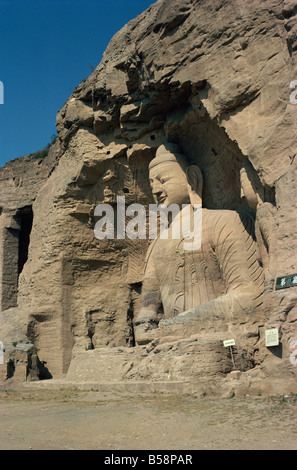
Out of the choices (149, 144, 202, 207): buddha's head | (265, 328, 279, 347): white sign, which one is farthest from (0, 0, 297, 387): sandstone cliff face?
(149, 144, 202, 207): buddha's head

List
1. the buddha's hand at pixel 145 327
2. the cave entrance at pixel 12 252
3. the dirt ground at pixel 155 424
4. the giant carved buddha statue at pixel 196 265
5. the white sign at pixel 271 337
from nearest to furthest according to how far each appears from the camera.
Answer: the dirt ground at pixel 155 424, the white sign at pixel 271 337, the giant carved buddha statue at pixel 196 265, the buddha's hand at pixel 145 327, the cave entrance at pixel 12 252

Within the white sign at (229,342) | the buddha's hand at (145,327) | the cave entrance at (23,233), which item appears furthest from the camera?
the cave entrance at (23,233)

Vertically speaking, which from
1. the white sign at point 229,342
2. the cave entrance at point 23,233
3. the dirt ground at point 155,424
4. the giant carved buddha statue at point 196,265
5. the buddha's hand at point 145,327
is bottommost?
the dirt ground at point 155,424

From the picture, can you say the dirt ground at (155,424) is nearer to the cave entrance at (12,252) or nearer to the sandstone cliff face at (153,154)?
the sandstone cliff face at (153,154)

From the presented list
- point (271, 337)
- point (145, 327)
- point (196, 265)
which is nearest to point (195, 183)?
point (196, 265)

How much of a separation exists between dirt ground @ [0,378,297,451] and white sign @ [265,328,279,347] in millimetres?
588

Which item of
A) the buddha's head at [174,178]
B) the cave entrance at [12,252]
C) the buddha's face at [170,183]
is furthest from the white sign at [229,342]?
the cave entrance at [12,252]

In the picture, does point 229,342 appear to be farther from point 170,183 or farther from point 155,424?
point 170,183

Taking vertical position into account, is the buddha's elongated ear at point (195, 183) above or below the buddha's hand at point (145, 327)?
above

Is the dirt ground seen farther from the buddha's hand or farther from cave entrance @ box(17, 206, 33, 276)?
cave entrance @ box(17, 206, 33, 276)

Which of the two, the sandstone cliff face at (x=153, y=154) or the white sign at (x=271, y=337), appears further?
the sandstone cliff face at (x=153, y=154)

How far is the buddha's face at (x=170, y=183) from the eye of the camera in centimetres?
1034

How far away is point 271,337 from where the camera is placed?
6055 mm

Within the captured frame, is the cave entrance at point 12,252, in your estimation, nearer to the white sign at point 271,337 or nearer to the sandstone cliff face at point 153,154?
the sandstone cliff face at point 153,154
